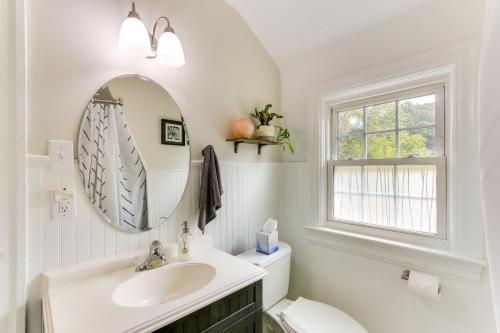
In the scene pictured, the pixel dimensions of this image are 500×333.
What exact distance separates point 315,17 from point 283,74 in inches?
18.9

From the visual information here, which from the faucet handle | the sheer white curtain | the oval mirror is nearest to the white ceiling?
the oval mirror

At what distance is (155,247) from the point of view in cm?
114

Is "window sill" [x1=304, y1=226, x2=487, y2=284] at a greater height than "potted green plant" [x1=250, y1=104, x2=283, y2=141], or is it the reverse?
"potted green plant" [x1=250, y1=104, x2=283, y2=141]

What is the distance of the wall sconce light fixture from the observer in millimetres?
1023

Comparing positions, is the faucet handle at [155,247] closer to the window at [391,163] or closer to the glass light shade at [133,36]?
the glass light shade at [133,36]

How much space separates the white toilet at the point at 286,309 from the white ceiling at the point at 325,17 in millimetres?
1477

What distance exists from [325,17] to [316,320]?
181 centimetres

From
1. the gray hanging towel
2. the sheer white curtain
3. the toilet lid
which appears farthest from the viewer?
the gray hanging towel

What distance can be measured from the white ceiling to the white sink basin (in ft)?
5.23

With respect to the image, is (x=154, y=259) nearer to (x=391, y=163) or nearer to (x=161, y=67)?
(x=161, y=67)

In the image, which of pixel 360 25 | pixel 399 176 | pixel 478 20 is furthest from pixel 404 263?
pixel 360 25

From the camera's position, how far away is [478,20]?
1095 mm

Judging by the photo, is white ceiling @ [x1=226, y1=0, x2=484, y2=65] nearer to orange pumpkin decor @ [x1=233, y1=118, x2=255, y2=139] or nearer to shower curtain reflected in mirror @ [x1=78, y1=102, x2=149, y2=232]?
orange pumpkin decor @ [x1=233, y1=118, x2=255, y2=139]

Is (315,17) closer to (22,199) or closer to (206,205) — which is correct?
(206,205)
